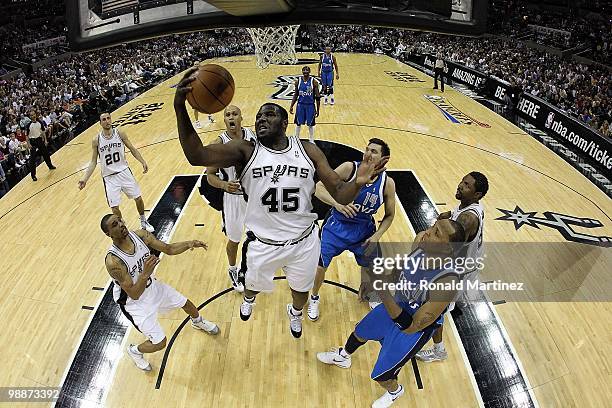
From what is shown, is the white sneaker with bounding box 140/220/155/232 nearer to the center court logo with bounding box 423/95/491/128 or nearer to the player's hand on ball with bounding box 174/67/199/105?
the player's hand on ball with bounding box 174/67/199/105

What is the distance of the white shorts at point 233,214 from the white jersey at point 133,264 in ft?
3.54

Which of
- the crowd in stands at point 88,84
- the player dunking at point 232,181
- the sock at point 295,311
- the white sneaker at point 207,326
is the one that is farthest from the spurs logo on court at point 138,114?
the sock at point 295,311

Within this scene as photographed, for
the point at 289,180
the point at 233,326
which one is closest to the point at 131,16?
the point at 289,180

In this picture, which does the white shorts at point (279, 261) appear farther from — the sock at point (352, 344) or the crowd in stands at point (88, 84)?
the crowd in stands at point (88, 84)

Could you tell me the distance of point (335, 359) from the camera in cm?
401

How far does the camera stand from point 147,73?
18438mm

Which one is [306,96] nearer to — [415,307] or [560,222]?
[560,222]

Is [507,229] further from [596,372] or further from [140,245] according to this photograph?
[140,245]

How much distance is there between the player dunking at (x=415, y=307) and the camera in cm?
279

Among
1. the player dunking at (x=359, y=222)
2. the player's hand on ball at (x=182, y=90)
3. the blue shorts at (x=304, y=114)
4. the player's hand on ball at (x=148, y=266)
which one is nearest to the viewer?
the player's hand on ball at (x=182, y=90)

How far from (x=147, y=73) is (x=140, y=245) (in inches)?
658

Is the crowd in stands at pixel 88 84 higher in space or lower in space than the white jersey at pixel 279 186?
lower

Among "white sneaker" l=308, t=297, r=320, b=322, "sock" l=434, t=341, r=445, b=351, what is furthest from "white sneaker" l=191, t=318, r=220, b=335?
"sock" l=434, t=341, r=445, b=351

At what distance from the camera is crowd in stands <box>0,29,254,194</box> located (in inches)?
451
